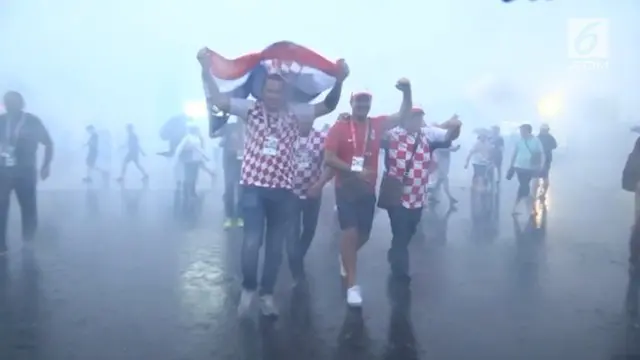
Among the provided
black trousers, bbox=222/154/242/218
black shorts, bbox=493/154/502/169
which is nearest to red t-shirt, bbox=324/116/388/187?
black trousers, bbox=222/154/242/218

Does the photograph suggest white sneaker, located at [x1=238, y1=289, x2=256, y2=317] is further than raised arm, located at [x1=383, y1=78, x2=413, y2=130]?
No

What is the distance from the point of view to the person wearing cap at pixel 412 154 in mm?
5598

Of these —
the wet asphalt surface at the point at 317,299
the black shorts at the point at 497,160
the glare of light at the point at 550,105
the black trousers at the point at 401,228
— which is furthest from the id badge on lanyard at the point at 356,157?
the glare of light at the point at 550,105

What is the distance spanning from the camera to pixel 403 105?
5.48 metres

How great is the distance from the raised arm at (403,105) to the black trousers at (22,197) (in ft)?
13.5

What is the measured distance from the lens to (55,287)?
5383mm

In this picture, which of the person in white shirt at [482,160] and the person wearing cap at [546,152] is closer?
→ the person wearing cap at [546,152]

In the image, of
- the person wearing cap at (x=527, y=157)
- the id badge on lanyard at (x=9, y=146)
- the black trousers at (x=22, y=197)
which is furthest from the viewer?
the person wearing cap at (x=527, y=157)

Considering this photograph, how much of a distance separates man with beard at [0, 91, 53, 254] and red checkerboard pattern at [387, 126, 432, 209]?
3991 millimetres

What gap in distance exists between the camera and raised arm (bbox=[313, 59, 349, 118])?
4.95m

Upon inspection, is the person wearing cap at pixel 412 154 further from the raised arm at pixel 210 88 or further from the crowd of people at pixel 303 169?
the raised arm at pixel 210 88

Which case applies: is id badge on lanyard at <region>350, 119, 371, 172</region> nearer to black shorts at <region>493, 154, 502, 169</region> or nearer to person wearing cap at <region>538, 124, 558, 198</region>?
person wearing cap at <region>538, 124, 558, 198</region>

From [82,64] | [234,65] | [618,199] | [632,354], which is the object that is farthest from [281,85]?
[82,64]

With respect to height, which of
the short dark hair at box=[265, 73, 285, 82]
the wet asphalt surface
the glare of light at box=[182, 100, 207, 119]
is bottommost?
the wet asphalt surface
